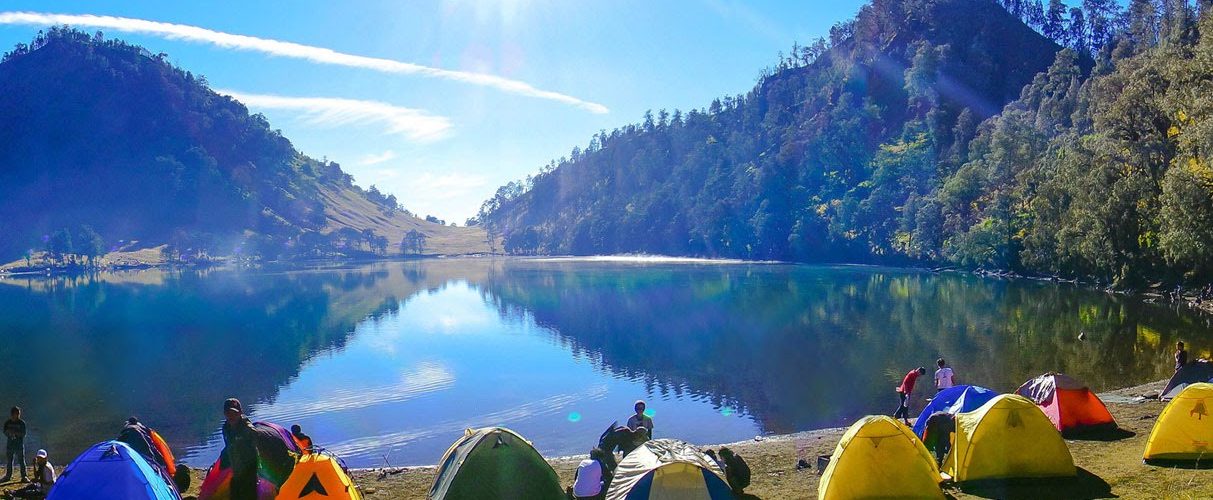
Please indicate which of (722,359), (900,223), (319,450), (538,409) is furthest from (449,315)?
(900,223)

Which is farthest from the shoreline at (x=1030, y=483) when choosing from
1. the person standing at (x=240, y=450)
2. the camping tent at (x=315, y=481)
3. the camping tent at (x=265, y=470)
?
the person standing at (x=240, y=450)

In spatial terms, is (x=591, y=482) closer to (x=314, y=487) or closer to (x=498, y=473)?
(x=498, y=473)

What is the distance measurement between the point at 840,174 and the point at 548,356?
510ft

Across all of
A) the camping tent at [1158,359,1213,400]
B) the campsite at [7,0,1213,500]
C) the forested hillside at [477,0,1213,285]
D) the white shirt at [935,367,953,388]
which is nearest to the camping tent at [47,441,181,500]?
the campsite at [7,0,1213,500]

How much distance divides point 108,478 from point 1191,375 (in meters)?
27.8

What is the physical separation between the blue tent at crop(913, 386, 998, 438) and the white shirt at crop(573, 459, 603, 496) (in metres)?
7.85

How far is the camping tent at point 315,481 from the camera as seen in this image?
13.8m

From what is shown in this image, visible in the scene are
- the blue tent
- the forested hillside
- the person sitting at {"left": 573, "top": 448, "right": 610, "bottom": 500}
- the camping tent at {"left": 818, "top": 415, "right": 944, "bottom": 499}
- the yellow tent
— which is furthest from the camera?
the forested hillside

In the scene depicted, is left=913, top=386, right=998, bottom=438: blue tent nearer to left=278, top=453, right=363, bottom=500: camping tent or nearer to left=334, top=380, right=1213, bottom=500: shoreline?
left=334, top=380, right=1213, bottom=500: shoreline

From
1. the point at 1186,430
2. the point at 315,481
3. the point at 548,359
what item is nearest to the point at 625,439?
the point at 315,481

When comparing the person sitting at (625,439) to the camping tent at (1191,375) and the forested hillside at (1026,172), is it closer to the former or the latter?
the camping tent at (1191,375)

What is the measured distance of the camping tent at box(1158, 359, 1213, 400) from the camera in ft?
74.0

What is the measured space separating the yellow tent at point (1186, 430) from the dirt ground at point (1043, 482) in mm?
600

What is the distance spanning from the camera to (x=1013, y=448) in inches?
624
